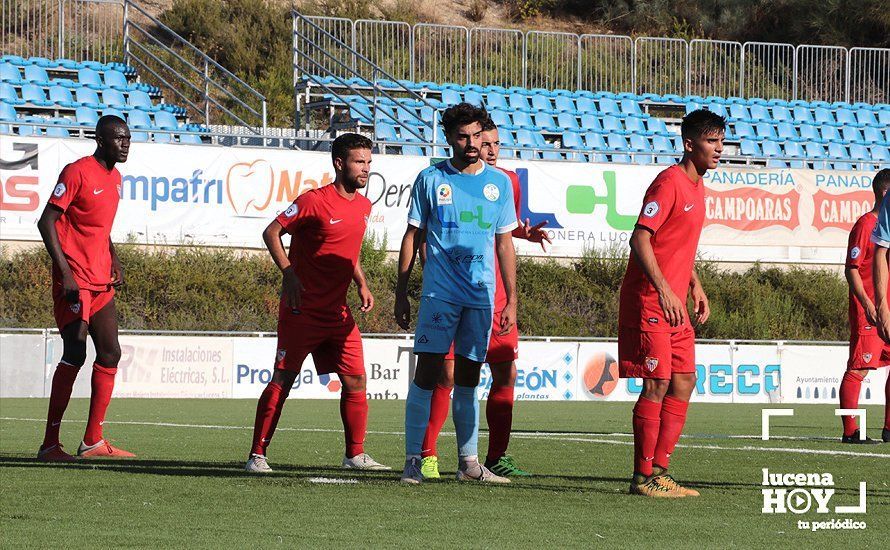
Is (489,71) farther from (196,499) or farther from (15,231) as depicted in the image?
(196,499)

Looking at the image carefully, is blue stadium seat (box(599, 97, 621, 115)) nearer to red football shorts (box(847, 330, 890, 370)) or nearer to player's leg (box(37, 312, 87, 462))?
red football shorts (box(847, 330, 890, 370))

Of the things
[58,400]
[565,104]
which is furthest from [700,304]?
[565,104]

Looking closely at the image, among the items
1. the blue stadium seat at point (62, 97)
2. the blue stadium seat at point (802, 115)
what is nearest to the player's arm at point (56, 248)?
the blue stadium seat at point (62, 97)

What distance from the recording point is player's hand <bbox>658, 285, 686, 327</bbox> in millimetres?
7560

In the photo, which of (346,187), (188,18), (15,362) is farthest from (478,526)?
(188,18)

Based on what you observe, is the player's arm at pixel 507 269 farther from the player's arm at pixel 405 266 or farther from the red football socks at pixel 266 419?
the red football socks at pixel 266 419

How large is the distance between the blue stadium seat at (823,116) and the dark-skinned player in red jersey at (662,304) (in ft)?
99.3

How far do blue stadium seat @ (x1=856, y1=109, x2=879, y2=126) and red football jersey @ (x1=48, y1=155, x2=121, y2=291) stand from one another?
30259 millimetres

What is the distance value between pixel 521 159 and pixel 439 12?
80.0 ft

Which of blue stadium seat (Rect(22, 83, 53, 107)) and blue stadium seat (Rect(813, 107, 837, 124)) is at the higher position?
blue stadium seat (Rect(813, 107, 837, 124))

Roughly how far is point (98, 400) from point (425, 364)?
3.22 metres

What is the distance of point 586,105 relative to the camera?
116 feet

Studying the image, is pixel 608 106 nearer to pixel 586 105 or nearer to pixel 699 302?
pixel 586 105

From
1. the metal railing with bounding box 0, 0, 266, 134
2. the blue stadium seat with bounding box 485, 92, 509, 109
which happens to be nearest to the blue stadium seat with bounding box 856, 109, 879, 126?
the blue stadium seat with bounding box 485, 92, 509, 109
